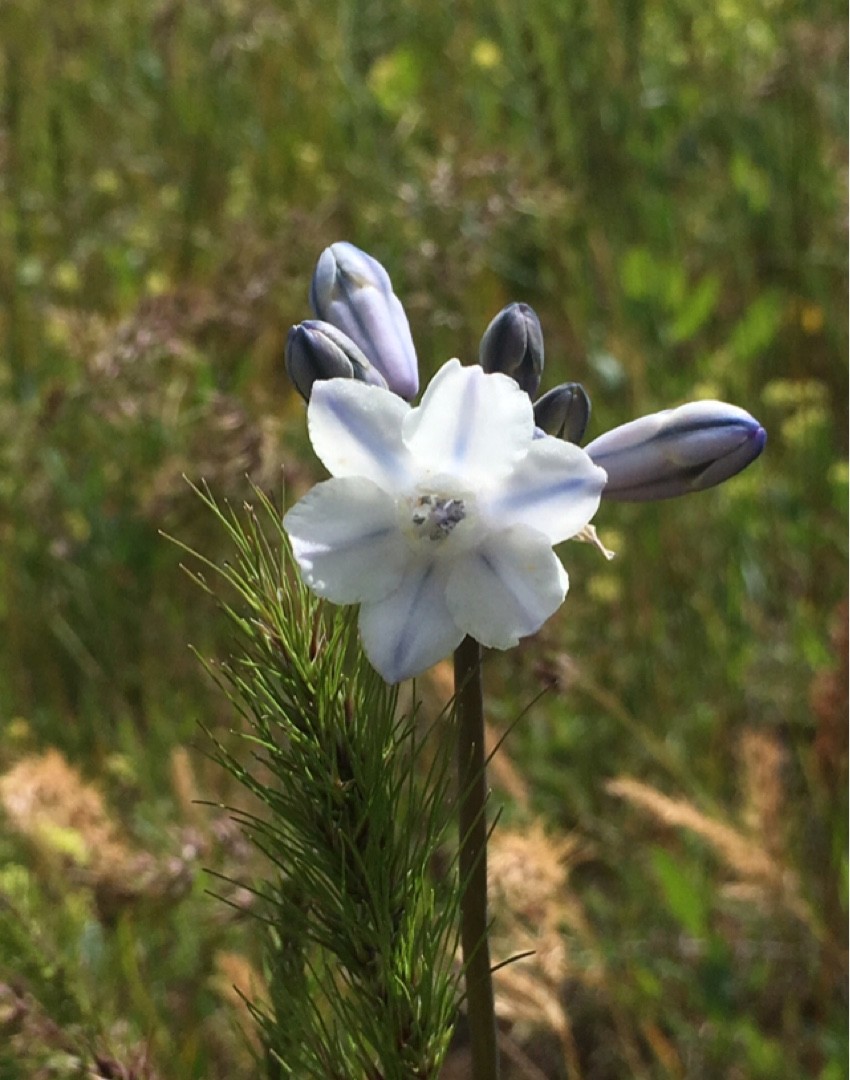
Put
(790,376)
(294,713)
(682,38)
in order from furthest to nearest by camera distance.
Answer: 1. (682,38)
2. (790,376)
3. (294,713)

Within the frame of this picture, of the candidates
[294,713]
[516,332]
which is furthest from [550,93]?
[294,713]

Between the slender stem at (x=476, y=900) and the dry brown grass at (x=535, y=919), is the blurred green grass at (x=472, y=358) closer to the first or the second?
the dry brown grass at (x=535, y=919)

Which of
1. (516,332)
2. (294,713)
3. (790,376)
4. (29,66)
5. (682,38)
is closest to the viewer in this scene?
(294,713)

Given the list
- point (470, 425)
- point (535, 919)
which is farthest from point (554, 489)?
point (535, 919)

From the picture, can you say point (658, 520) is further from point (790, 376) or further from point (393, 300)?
point (393, 300)

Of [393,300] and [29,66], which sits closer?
[393,300]

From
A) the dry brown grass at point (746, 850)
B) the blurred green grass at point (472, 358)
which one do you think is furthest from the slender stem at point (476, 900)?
the dry brown grass at point (746, 850)
